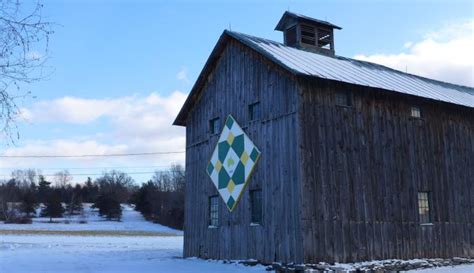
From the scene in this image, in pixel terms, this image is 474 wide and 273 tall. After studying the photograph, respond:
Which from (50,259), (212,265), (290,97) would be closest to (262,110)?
(290,97)

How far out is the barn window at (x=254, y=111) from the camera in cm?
2070

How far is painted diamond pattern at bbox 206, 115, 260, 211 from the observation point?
68.1ft

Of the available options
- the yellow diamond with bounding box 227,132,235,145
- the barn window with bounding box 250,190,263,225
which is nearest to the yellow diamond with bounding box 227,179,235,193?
the barn window with bounding box 250,190,263,225

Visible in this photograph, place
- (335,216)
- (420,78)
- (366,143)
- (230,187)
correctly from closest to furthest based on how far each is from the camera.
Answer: (335,216)
(366,143)
(230,187)
(420,78)

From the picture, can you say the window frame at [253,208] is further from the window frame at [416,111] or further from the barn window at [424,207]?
the window frame at [416,111]

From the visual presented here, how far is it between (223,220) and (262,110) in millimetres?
4928

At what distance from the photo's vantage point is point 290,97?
19.0 metres

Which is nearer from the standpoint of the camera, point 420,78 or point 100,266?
point 100,266

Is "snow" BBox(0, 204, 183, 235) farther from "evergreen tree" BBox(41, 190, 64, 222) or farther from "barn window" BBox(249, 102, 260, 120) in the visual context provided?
"barn window" BBox(249, 102, 260, 120)

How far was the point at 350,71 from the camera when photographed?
21.6 meters

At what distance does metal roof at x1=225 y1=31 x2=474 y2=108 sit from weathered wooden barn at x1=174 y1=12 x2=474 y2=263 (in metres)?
0.11

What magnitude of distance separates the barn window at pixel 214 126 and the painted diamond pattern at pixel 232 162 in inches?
29.8

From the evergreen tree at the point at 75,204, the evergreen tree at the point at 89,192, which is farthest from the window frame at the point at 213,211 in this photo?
the evergreen tree at the point at 89,192

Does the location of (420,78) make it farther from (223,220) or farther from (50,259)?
(50,259)
